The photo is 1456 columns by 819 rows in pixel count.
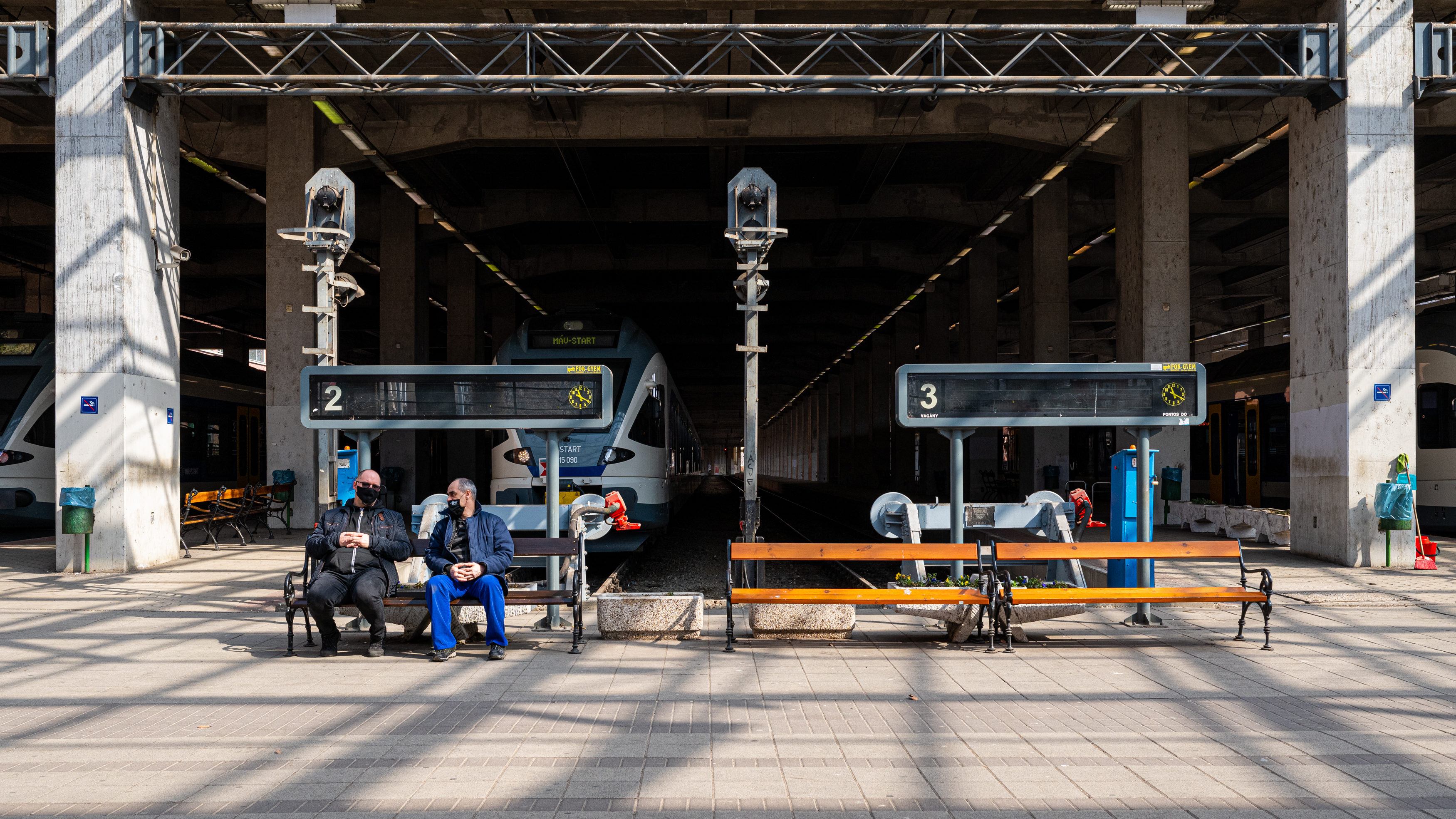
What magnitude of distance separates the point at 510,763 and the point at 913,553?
390 cm

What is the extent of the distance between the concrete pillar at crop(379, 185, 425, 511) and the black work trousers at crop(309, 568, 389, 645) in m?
18.2

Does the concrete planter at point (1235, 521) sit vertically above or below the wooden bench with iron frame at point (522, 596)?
below

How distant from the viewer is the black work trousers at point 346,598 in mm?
7098

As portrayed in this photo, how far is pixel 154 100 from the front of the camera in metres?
13.0

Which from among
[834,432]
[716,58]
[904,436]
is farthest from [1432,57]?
[834,432]

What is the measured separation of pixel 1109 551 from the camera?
765 centimetres

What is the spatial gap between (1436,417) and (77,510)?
66.7 ft

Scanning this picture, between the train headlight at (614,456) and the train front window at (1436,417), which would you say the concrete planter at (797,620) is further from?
the train front window at (1436,417)

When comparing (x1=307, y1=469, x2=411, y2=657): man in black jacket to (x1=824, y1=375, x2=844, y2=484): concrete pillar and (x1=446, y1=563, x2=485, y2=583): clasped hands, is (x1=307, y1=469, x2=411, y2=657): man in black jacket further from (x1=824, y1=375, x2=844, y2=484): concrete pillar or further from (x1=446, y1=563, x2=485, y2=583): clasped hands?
(x1=824, y1=375, x2=844, y2=484): concrete pillar

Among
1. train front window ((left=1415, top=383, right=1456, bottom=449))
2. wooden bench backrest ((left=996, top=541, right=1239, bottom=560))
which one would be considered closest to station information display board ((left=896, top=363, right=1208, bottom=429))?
wooden bench backrest ((left=996, top=541, right=1239, bottom=560))

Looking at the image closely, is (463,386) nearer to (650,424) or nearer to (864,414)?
(650,424)

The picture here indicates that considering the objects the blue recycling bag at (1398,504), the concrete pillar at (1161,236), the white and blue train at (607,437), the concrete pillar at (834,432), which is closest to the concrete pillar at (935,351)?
the concrete pillar at (1161,236)

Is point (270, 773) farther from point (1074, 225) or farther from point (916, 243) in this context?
point (916, 243)

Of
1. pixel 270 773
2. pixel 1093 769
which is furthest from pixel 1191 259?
pixel 270 773
